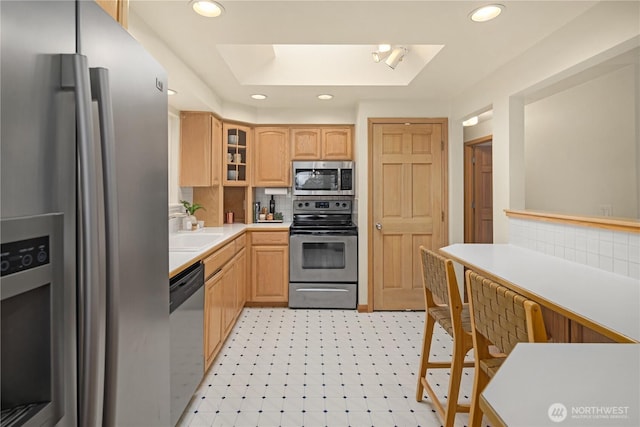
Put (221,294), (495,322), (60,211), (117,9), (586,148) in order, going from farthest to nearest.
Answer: (586,148), (221,294), (495,322), (117,9), (60,211)

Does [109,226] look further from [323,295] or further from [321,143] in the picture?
[321,143]

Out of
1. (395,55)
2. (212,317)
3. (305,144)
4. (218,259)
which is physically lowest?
(212,317)

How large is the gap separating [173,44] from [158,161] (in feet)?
5.25

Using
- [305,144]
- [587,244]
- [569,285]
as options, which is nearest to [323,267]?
[305,144]

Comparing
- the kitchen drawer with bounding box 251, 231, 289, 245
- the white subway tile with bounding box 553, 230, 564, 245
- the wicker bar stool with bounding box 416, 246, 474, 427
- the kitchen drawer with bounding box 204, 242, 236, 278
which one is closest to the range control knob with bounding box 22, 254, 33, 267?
the wicker bar stool with bounding box 416, 246, 474, 427

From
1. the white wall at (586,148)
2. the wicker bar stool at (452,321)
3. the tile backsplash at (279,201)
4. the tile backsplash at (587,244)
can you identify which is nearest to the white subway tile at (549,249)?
the tile backsplash at (587,244)

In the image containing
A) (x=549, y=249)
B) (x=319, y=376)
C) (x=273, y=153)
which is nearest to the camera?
(x=549, y=249)

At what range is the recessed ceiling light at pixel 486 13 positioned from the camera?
1.86 meters

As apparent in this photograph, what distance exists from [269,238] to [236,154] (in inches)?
42.7

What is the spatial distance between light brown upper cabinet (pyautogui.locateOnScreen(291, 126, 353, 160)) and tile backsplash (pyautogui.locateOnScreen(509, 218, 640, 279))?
7.36 ft

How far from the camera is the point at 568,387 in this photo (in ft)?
1.79

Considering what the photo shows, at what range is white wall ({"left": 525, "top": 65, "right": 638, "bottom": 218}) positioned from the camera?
2.95m

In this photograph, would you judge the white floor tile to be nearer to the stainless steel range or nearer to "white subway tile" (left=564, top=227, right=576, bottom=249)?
the stainless steel range

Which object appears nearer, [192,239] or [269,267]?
[192,239]
